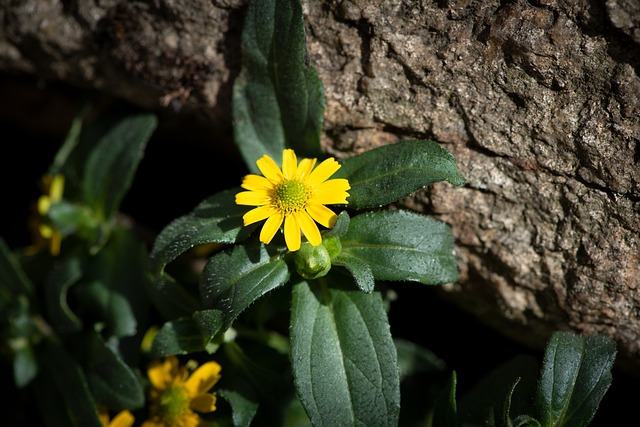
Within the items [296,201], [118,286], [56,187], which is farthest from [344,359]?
[56,187]

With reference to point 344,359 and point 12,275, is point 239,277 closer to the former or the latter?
point 344,359

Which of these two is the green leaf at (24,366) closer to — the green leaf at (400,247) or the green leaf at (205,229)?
the green leaf at (205,229)

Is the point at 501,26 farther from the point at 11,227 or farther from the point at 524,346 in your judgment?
the point at 11,227

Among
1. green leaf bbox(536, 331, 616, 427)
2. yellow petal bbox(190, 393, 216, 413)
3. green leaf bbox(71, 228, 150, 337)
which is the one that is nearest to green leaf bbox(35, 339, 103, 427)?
green leaf bbox(71, 228, 150, 337)

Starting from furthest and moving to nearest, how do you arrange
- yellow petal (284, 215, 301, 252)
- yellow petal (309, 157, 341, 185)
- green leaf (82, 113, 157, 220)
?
green leaf (82, 113, 157, 220) < yellow petal (309, 157, 341, 185) < yellow petal (284, 215, 301, 252)

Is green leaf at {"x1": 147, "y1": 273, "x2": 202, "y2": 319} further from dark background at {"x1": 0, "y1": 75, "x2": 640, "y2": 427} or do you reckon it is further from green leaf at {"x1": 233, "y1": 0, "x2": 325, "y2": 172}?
dark background at {"x1": 0, "y1": 75, "x2": 640, "y2": 427}
